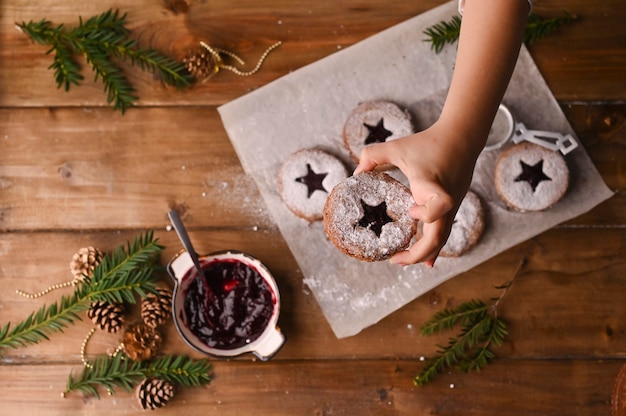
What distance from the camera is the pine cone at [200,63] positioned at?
175 centimetres

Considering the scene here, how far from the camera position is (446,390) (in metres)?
1.70

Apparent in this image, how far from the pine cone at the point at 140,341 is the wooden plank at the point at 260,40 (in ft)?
2.24

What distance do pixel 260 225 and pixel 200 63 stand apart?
52 cm

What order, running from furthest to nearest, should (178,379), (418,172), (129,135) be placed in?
(129,135), (178,379), (418,172)

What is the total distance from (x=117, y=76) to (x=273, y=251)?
0.71 m

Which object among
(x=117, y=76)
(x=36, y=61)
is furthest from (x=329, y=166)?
(x=36, y=61)

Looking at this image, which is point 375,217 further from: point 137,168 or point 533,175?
point 137,168

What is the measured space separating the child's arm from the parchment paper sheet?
24.9 inches

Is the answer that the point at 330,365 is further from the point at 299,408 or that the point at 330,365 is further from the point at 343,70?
the point at 343,70

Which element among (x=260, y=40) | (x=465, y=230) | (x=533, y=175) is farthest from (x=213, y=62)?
(x=533, y=175)

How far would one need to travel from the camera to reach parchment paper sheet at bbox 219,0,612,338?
1718 millimetres

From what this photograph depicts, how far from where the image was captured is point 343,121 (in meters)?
1.79

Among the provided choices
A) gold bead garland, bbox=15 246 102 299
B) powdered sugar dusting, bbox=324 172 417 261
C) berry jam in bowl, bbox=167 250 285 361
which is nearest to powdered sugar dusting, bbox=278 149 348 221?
berry jam in bowl, bbox=167 250 285 361

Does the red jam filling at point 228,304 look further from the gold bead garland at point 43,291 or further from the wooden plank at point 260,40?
the wooden plank at point 260,40
